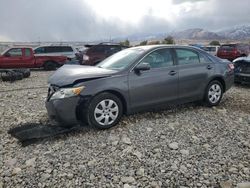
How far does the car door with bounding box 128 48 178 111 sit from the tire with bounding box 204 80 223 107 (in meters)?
1.03

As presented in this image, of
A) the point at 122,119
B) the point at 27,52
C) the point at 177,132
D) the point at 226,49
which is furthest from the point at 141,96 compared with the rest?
the point at 226,49

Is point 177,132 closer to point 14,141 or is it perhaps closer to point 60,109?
point 60,109

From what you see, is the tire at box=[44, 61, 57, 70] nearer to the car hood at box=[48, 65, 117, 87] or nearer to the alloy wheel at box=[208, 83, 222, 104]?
the car hood at box=[48, 65, 117, 87]

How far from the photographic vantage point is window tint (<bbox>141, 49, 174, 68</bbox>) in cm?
555

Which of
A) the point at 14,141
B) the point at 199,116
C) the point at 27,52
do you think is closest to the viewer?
the point at 14,141

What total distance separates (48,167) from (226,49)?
17811 millimetres

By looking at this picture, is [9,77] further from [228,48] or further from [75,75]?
[228,48]

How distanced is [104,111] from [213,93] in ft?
9.76

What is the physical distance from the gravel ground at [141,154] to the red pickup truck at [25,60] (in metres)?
10.8

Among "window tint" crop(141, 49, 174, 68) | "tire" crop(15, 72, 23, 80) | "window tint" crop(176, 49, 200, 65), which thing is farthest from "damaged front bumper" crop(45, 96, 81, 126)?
"tire" crop(15, 72, 23, 80)

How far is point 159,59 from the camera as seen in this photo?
5.70 metres

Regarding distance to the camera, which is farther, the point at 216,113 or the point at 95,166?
the point at 216,113

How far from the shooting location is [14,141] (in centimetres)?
461

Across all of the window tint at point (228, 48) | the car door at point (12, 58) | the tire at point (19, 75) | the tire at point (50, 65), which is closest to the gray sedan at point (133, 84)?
the tire at point (19, 75)
